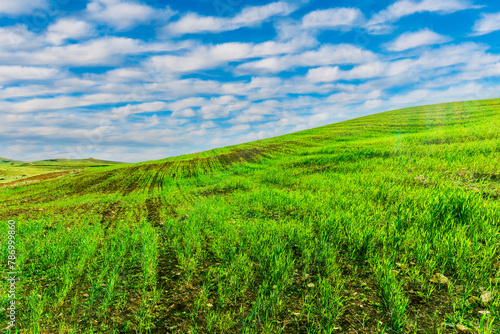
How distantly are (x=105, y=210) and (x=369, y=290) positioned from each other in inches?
526

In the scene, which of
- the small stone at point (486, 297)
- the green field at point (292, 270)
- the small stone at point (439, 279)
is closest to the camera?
the small stone at point (486, 297)

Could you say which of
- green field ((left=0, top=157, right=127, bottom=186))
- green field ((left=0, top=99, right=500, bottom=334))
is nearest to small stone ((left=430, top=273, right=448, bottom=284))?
green field ((left=0, top=99, right=500, bottom=334))

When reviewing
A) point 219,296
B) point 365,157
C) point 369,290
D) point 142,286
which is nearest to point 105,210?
point 142,286

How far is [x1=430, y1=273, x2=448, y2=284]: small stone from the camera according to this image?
4.07 m

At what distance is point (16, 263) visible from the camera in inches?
236

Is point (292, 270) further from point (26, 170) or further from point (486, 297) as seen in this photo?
point (26, 170)

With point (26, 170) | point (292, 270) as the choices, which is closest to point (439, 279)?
point (292, 270)

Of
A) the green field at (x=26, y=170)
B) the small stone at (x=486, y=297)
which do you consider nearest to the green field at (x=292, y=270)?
the small stone at (x=486, y=297)

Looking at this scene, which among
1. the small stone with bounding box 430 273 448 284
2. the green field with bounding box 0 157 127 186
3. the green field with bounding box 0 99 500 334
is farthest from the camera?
the green field with bounding box 0 157 127 186

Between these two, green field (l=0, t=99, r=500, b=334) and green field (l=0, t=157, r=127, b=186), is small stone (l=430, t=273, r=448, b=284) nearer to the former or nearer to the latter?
green field (l=0, t=99, r=500, b=334)

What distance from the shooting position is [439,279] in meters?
4.12

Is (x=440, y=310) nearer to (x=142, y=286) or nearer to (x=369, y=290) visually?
(x=369, y=290)

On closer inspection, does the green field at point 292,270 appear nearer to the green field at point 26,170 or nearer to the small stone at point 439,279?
the small stone at point 439,279

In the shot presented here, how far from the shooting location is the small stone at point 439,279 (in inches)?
160
